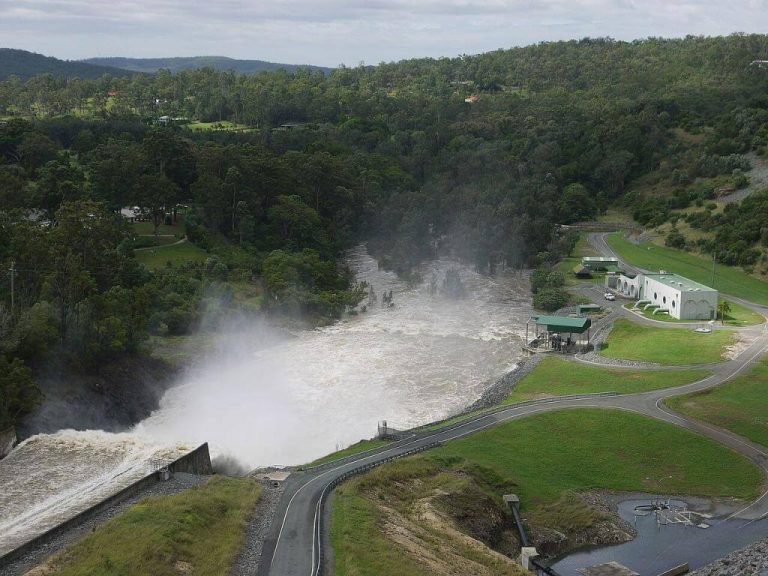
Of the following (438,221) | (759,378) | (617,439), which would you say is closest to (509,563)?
(617,439)

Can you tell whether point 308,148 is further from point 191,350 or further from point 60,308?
point 60,308

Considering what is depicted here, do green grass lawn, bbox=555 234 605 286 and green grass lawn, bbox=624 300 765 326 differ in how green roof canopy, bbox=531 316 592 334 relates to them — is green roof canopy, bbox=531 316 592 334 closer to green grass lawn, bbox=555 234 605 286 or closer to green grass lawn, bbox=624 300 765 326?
green grass lawn, bbox=624 300 765 326

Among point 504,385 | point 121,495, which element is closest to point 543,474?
point 504,385

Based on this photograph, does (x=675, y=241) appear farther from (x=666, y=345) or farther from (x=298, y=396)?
(x=298, y=396)

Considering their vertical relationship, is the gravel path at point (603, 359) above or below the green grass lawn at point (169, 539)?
below

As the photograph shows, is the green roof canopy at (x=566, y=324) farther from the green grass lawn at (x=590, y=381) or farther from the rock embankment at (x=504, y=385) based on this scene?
the green grass lawn at (x=590, y=381)

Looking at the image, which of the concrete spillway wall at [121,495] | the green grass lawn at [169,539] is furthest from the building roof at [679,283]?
the green grass lawn at [169,539]
